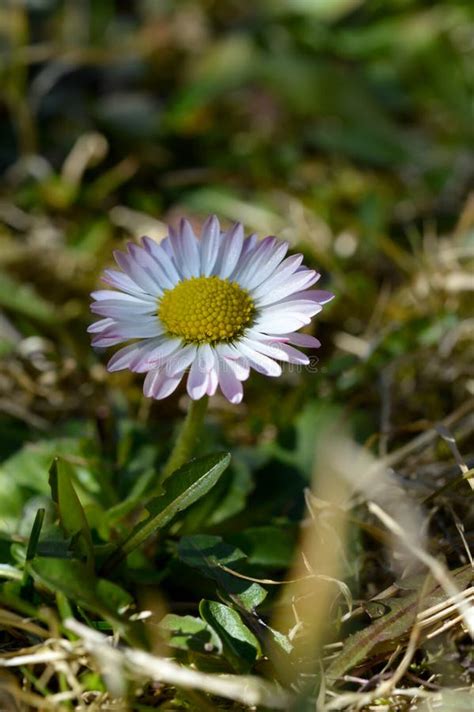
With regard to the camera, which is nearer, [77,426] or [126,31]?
[77,426]

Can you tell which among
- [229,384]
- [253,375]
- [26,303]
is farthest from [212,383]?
[26,303]

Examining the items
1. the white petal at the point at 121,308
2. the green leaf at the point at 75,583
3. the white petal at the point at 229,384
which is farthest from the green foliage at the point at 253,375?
the white petal at the point at 121,308

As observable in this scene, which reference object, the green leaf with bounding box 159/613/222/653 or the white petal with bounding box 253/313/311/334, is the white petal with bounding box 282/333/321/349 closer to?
the white petal with bounding box 253/313/311/334

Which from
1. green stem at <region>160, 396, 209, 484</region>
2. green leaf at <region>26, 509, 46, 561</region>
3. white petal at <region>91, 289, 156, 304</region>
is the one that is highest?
white petal at <region>91, 289, 156, 304</region>

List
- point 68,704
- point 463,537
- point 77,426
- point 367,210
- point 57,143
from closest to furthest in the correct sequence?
point 68,704 < point 463,537 < point 77,426 < point 367,210 < point 57,143

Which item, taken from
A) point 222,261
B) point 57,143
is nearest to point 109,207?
point 57,143

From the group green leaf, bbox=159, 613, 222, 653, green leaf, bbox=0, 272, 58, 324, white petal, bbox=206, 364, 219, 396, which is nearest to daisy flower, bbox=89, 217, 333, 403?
white petal, bbox=206, 364, 219, 396

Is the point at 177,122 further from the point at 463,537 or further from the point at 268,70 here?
the point at 463,537
